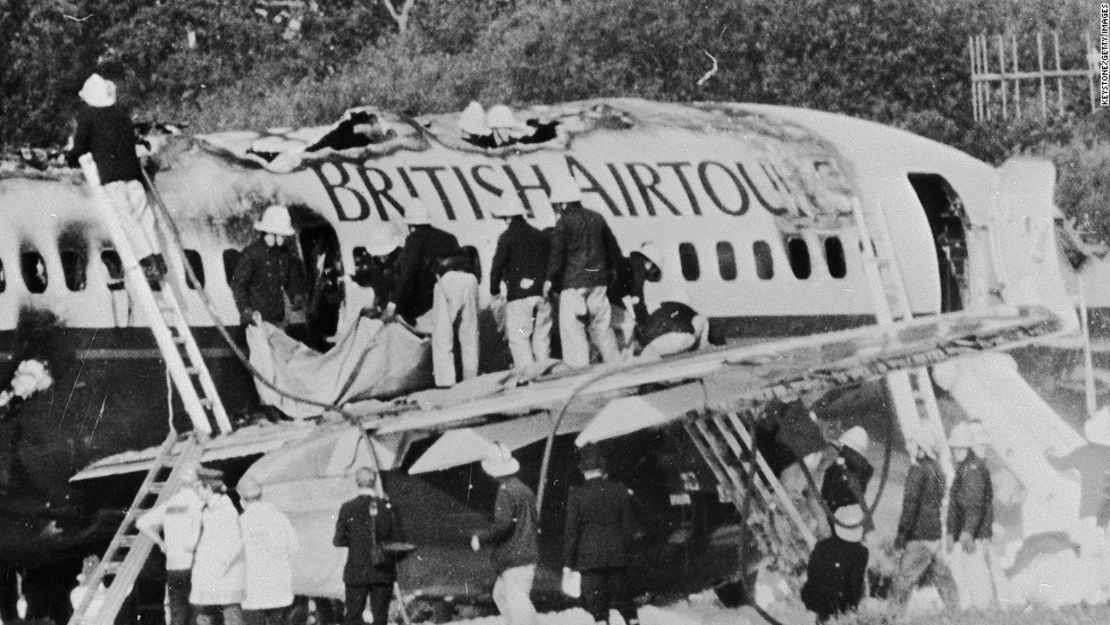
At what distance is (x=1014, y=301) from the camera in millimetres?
24969

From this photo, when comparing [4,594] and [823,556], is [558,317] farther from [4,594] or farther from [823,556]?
[4,594]

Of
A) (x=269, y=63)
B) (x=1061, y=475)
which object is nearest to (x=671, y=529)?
(x=1061, y=475)

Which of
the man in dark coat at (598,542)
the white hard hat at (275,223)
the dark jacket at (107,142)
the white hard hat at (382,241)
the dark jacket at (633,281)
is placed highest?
the dark jacket at (107,142)

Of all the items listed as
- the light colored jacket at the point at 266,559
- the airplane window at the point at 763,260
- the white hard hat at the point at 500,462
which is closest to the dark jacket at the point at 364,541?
the light colored jacket at the point at 266,559

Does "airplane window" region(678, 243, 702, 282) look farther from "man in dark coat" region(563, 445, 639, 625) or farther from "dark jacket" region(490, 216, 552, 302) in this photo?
"man in dark coat" region(563, 445, 639, 625)

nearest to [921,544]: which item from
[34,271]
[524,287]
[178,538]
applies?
[524,287]

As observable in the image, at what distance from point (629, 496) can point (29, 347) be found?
6.53m

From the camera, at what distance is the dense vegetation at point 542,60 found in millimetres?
28750

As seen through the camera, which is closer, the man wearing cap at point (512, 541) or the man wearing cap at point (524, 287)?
the man wearing cap at point (512, 541)

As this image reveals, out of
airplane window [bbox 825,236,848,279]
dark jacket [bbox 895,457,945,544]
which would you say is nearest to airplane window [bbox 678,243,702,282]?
airplane window [bbox 825,236,848,279]

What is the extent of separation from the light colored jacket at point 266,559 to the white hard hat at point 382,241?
4323 millimetres

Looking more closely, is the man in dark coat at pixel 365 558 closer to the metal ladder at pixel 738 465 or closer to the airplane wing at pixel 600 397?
the airplane wing at pixel 600 397

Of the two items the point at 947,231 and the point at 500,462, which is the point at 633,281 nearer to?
the point at 500,462

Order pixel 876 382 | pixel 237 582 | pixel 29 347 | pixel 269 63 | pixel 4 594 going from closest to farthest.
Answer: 1. pixel 237 582
2. pixel 29 347
3. pixel 4 594
4. pixel 876 382
5. pixel 269 63
